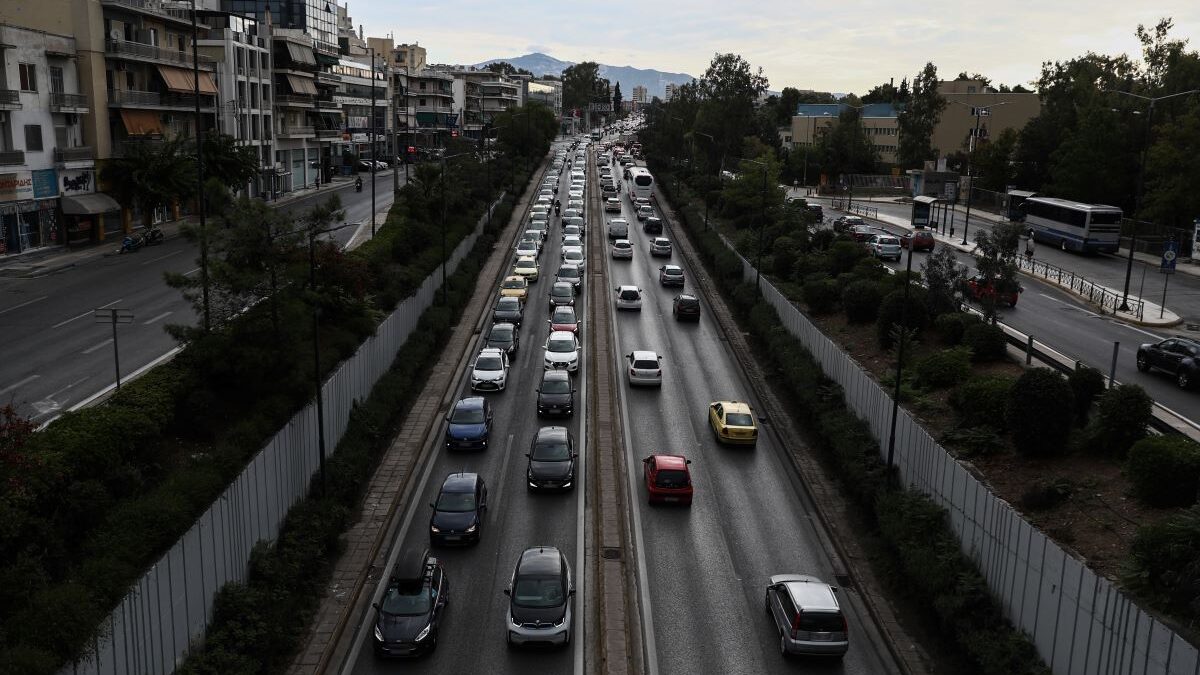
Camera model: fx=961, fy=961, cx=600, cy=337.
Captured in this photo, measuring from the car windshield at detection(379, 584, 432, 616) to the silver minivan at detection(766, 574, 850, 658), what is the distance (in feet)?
25.2

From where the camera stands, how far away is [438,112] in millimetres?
160625

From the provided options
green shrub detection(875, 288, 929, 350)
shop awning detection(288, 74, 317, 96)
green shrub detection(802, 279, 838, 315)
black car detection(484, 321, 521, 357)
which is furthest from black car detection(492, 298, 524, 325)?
shop awning detection(288, 74, 317, 96)

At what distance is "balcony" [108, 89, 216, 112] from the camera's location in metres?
62.1

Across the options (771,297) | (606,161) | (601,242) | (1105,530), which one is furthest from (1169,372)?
(606,161)

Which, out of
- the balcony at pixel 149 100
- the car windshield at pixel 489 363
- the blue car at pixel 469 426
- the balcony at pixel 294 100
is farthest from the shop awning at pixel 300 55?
the blue car at pixel 469 426

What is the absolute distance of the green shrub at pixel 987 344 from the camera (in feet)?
98.6

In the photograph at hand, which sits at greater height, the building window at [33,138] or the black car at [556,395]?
the building window at [33,138]

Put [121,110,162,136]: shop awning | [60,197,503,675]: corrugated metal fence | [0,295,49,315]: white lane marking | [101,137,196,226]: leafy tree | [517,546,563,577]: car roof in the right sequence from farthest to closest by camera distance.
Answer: [121,110,162,136]: shop awning, [101,137,196,226]: leafy tree, [0,295,49,315]: white lane marking, [517,546,563,577]: car roof, [60,197,503,675]: corrugated metal fence

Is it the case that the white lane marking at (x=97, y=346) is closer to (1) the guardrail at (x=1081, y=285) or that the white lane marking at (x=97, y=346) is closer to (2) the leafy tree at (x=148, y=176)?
(2) the leafy tree at (x=148, y=176)

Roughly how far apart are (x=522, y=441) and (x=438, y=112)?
13601 centimetres

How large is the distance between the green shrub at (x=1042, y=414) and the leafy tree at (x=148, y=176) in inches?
2102

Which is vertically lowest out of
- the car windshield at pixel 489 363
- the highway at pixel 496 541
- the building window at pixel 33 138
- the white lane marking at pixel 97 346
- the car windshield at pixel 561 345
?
the highway at pixel 496 541

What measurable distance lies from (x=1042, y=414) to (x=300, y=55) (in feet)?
283

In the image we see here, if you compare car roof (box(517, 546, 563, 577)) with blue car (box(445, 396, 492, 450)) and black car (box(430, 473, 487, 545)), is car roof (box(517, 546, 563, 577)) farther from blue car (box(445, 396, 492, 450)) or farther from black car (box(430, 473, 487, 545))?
blue car (box(445, 396, 492, 450))
